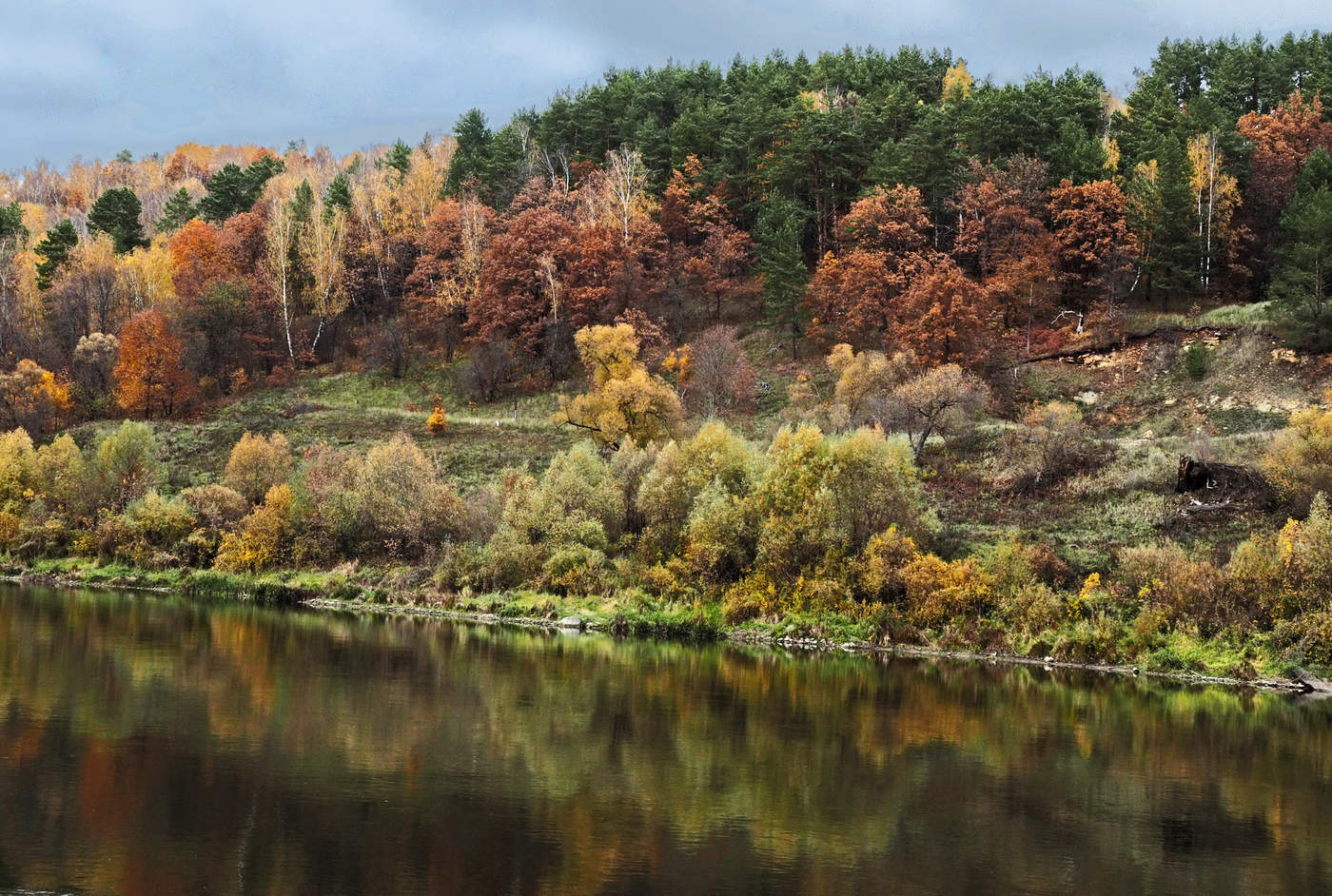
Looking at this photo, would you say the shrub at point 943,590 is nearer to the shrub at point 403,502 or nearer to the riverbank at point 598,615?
the riverbank at point 598,615

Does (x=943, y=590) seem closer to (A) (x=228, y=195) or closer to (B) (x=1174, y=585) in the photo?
(B) (x=1174, y=585)

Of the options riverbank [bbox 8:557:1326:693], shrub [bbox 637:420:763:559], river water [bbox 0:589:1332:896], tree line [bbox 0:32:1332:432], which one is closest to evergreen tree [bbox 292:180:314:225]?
tree line [bbox 0:32:1332:432]

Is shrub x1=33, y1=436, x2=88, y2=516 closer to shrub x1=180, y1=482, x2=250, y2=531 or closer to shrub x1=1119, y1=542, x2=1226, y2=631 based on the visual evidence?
shrub x1=180, y1=482, x2=250, y2=531

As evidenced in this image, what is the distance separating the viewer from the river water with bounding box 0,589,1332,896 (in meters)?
21.5

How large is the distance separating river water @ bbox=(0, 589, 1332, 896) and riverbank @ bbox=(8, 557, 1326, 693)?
265 cm

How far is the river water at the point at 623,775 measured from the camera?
70.6ft

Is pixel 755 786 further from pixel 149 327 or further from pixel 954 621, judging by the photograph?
pixel 149 327

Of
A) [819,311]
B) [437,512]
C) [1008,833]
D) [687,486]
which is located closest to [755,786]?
[1008,833]

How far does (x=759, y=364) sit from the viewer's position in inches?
3644

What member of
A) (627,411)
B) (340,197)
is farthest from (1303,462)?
(340,197)

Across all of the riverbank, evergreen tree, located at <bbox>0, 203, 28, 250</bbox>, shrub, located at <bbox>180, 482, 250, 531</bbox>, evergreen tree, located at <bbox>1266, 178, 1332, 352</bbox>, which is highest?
evergreen tree, located at <bbox>0, 203, 28, 250</bbox>

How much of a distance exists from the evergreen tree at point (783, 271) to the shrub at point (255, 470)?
3937 centimetres

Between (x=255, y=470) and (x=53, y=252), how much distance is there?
57.5m

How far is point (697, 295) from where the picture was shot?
102750 millimetres
